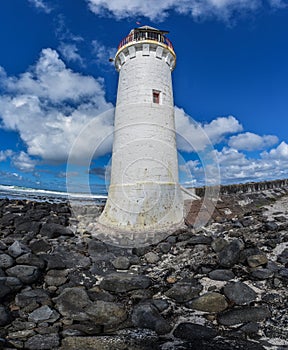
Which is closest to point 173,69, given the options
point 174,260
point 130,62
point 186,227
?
point 130,62

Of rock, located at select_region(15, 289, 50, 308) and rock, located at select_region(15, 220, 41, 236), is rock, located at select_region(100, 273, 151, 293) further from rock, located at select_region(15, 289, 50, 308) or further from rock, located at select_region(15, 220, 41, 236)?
rock, located at select_region(15, 220, 41, 236)

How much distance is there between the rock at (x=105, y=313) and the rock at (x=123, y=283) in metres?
0.67

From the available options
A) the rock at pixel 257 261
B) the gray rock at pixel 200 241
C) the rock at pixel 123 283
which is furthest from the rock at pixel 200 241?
the rock at pixel 123 283

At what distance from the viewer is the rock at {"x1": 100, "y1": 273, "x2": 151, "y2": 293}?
4.43m

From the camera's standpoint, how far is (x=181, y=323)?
11.0 feet

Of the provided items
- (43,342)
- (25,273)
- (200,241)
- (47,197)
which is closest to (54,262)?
(25,273)

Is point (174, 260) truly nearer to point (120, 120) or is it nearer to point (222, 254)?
point (222, 254)

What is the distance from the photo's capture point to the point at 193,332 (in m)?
3.10

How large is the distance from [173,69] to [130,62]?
2.04 metres

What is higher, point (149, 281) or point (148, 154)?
point (148, 154)

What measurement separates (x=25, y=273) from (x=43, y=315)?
4.39ft

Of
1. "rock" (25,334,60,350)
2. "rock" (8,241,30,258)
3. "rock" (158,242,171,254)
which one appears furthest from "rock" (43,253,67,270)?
"rock" (158,242,171,254)

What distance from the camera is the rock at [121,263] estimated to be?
5648 millimetres

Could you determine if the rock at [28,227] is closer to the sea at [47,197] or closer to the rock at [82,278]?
the rock at [82,278]
